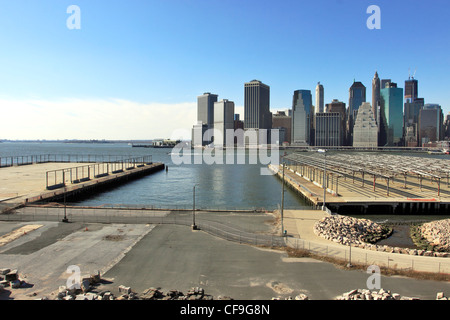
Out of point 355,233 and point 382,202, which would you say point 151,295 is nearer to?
point 355,233

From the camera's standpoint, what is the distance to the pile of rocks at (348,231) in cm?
2603

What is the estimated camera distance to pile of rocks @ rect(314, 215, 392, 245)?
1025 inches

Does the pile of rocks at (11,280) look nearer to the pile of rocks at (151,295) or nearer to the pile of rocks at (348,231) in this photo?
the pile of rocks at (151,295)

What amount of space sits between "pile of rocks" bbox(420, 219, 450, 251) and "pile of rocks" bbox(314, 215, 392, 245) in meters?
3.49

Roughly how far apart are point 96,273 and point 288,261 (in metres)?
12.4

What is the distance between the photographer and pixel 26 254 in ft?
72.8

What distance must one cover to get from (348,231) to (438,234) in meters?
9.75

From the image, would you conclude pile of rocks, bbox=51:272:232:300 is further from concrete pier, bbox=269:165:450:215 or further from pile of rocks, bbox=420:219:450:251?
concrete pier, bbox=269:165:450:215

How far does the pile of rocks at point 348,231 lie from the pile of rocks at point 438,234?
11.4 feet

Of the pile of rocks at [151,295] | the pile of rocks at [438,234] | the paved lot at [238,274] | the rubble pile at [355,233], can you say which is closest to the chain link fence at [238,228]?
the rubble pile at [355,233]

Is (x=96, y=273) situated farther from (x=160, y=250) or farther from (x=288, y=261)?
(x=288, y=261)

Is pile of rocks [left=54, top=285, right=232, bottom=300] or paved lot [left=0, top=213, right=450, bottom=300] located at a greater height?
pile of rocks [left=54, top=285, right=232, bottom=300]

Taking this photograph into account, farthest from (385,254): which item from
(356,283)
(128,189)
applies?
(128,189)

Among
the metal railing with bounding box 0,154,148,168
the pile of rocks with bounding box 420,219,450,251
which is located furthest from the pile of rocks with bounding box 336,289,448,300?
the metal railing with bounding box 0,154,148,168
